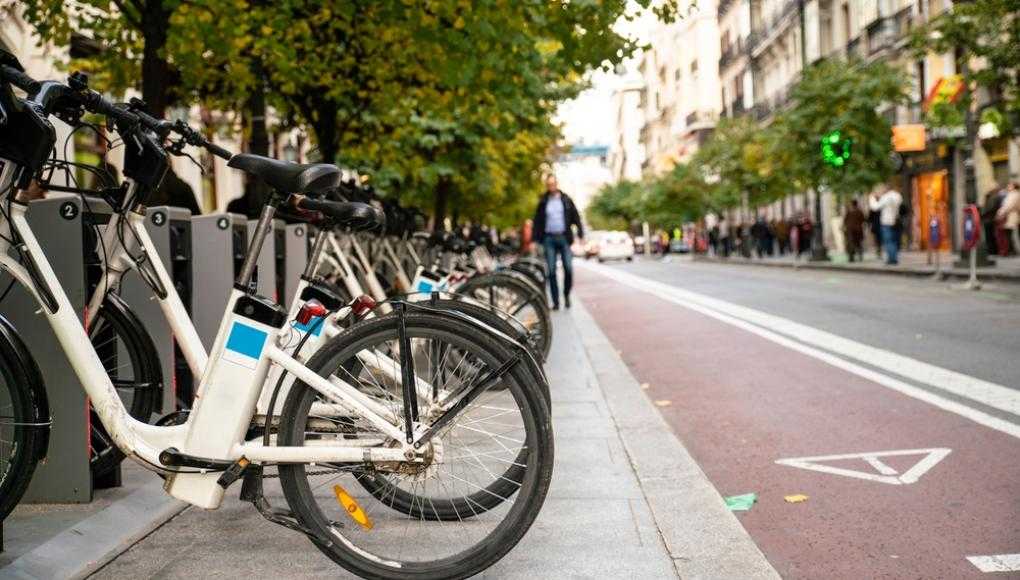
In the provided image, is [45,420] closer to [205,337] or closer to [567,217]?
[205,337]

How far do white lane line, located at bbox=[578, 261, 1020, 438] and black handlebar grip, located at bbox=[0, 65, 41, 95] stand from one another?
4.83m

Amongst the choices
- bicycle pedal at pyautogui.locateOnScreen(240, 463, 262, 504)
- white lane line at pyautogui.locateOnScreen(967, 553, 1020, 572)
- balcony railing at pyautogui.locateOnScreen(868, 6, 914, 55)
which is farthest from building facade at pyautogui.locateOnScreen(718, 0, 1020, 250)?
bicycle pedal at pyautogui.locateOnScreen(240, 463, 262, 504)

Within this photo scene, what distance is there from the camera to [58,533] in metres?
3.91

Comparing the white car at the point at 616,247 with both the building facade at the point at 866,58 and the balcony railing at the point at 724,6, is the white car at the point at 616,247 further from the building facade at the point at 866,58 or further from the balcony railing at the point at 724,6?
the balcony railing at the point at 724,6

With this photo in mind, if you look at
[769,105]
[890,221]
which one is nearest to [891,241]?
[890,221]

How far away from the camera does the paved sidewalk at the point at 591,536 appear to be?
12.1ft

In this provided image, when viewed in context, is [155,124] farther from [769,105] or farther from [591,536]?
[769,105]

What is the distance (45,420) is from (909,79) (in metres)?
32.2

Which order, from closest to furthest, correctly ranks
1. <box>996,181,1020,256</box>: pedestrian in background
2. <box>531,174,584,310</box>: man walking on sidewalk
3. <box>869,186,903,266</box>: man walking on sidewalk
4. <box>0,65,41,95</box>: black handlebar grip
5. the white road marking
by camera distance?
<box>0,65,41,95</box>: black handlebar grip
the white road marking
<box>531,174,584,310</box>: man walking on sidewalk
<box>996,181,1020,256</box>: pedestrian in background
<box>869,186,903,266</box>: man walking on sidewalk

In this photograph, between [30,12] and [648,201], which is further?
[648,201]

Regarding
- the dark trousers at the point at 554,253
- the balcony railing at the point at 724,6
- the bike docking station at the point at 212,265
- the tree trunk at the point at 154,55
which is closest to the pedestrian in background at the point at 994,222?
the dark trousers at the point at 554,253

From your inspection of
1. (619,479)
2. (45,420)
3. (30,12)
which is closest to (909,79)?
(30,12)

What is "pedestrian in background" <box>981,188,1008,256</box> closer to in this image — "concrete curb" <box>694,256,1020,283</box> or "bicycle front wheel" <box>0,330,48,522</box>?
"concrete curb" <box>694,256,1020,283</box>

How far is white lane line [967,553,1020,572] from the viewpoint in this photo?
3785 mm
